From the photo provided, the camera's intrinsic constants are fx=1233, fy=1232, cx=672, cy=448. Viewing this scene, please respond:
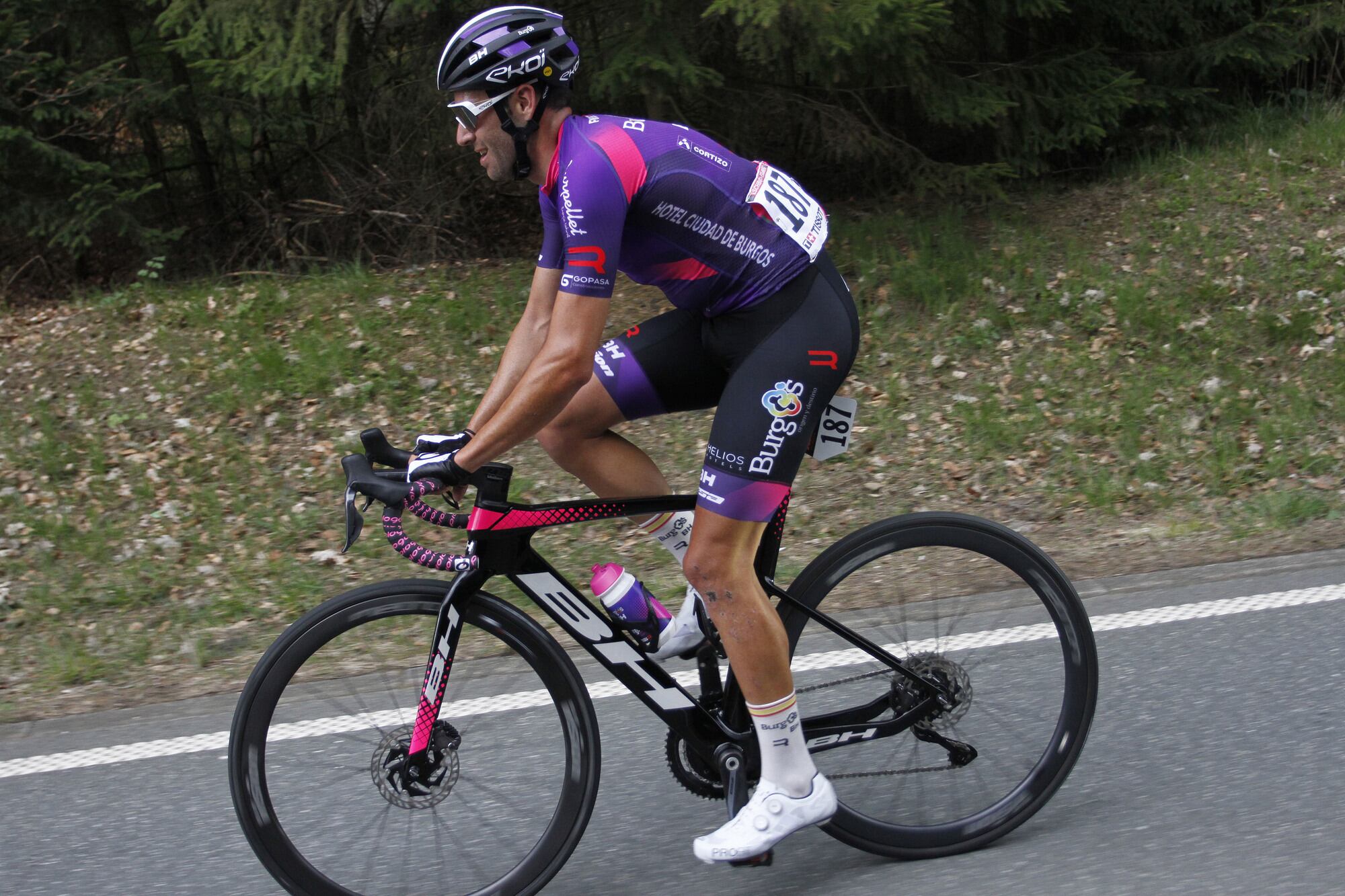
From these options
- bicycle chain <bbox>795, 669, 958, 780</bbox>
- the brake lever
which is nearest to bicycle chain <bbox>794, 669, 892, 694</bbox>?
bicycle chain <bbox>795, 669, 958, 780</bbox>

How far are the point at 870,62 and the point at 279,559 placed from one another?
474 centimetres

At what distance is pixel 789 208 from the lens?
9.97 feet

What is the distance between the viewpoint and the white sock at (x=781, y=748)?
308 centimetres

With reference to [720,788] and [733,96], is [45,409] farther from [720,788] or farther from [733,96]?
[720,788]

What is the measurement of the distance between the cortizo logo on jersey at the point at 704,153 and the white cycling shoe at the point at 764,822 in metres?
1.53

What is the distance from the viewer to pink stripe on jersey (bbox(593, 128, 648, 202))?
9.14 feet

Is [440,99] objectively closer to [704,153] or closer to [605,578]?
[704,153]

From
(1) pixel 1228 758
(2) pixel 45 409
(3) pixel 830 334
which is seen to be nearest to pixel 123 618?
(2) pixel 45 409

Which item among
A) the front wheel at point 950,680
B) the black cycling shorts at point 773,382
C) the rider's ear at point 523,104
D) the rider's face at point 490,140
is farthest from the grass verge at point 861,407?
the rider's ear at point 523,104

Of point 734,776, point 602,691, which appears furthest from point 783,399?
point 602,691

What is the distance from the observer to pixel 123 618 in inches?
210

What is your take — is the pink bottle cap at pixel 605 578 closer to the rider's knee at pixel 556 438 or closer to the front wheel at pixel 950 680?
the rider's knee at pixel 556 438

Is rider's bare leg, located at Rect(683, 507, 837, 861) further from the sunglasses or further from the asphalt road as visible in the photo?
the sunglasses

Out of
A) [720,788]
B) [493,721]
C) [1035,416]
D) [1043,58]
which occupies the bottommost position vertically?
[1035,416]
